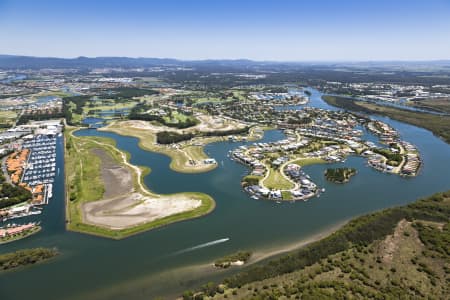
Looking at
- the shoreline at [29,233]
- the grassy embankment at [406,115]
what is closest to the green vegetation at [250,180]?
the shoreline at [29,233]

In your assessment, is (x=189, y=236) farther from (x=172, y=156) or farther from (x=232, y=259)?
(x=172, y=156)

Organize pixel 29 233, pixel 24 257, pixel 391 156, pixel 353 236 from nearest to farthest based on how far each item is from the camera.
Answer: pixel 24 257
pixel 353 236
pixel 29 233
pixel 391 156

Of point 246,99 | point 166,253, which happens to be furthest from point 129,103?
point 166,253

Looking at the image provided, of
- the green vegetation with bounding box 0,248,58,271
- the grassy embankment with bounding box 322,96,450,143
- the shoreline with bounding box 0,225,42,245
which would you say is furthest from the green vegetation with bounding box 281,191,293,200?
the grassy embankment with bounding box 322,96,450,143

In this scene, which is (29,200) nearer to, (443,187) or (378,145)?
(443,187)

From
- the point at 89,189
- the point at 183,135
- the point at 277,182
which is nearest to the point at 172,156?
the point at 183,135

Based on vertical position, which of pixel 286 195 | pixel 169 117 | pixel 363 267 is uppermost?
pixel 169 117

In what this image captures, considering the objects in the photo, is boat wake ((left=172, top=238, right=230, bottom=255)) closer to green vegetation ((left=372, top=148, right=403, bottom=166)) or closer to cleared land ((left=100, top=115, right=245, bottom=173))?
cleared land ((left=100, top=115, right=245, bottom=173))
